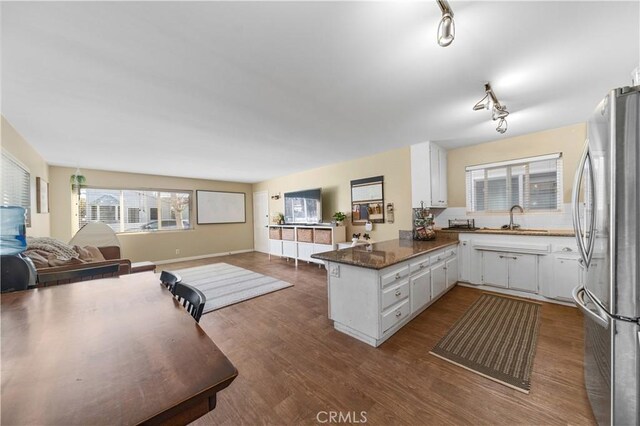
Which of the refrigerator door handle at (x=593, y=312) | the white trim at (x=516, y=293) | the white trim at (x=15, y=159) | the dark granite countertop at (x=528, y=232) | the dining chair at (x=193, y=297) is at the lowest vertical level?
the white trim at (x=516, y=293)

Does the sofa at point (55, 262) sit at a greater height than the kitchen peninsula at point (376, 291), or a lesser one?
greater

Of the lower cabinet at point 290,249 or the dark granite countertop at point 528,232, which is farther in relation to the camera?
the lower cabinet at point 290,249

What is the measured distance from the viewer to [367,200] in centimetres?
470

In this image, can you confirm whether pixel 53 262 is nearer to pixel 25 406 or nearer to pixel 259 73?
pixel 25 406

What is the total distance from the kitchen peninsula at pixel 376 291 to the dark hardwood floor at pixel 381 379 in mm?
140

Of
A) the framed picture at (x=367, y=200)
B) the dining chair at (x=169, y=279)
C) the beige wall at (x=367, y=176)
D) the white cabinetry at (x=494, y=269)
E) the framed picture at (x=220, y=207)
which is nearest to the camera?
the dining chair at (x=169, y=279)

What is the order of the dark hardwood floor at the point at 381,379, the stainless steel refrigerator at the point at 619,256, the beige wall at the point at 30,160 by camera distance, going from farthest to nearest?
the beige wall at the point at 30,160 → the dark hardwood floor at the point at 381,379 → the stainless steel refrigerator at the point at 619,256

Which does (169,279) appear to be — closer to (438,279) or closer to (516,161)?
(438,279)

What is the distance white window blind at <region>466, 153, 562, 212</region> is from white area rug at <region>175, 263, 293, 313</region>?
3.59m

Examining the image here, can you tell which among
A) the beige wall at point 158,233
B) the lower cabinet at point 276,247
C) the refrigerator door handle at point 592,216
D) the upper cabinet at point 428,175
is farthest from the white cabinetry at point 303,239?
the refrigerator door handle at point 592,216

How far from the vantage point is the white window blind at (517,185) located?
129 inches

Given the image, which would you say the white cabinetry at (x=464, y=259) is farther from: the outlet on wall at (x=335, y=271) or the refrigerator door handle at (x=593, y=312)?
the outlet on wall at (x=335, y=271)

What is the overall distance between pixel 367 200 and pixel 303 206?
67.7 inches

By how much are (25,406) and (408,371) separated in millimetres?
2017
